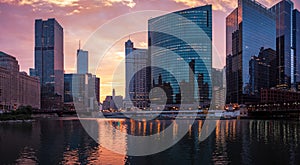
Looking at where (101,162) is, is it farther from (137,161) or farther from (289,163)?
(289,163)

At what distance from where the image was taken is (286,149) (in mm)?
52219

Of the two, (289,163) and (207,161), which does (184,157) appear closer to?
(207,161)

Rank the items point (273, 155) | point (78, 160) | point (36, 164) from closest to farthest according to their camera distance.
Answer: point (36, 164) → point (78, 160) → point (273, 155)

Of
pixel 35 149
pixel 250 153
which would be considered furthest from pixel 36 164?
pixel 250 153

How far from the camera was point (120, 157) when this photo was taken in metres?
43.7

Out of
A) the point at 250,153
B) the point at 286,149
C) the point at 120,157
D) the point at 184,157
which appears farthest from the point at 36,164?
the point at 286,149

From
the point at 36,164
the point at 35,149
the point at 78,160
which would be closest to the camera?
the point at 36,164

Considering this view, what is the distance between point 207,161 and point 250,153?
32.5 feet

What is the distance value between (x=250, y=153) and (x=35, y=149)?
32012 mm

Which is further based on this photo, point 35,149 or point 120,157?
point 35,149

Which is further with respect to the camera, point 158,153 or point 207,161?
point 158,153

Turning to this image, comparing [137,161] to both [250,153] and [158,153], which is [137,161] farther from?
[250,153]

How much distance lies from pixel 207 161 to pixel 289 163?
31.4 ft

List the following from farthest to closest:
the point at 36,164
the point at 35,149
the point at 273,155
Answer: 1. the point at 35,149
2. the point at 273,155
3. the point at 36,164
